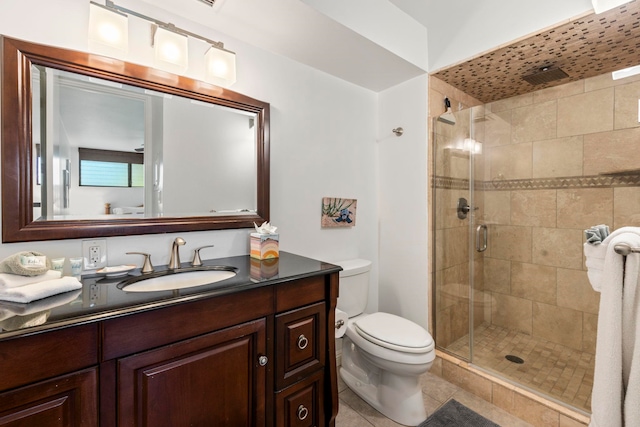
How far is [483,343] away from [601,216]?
1226 millimetres

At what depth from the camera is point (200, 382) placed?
3.17 feet

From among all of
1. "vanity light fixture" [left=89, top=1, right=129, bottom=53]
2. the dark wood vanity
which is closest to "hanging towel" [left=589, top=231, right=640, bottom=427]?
the dark wood vanity

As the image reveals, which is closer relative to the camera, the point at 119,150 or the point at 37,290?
the point at 37,290

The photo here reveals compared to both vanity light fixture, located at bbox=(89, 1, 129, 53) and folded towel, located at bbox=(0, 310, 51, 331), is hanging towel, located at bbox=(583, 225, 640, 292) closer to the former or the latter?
folded towel, located at bbox=(0, 310, 51, 331)

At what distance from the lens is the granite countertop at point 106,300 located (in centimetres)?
73

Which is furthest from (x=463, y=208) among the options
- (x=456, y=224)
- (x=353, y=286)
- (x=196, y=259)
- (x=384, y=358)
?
(x=196, y=259)

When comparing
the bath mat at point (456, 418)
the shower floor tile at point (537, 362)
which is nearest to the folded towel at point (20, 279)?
the bath mat at point (456, 418)

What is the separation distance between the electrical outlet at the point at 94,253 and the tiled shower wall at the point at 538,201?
2.07 m

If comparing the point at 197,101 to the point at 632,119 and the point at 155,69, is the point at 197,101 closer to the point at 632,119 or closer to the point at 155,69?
the point at 155,69

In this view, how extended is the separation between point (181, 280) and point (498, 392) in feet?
6.37

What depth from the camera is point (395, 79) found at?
7.22ft

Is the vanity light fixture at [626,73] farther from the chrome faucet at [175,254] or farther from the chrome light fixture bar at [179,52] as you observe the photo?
the chrome faucet at [175,254]

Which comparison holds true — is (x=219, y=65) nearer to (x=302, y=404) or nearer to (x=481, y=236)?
(x=302, y=404)

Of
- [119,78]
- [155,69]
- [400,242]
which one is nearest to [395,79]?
[400,242]
